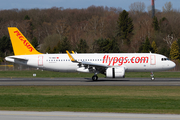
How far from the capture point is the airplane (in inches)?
1506

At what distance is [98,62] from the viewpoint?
40.2m

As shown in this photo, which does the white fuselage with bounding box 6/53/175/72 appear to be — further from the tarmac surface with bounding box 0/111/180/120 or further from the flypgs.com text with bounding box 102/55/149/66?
the tarmac surface with bounding box 0/111/180/120

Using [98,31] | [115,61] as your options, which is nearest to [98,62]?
[115,61]

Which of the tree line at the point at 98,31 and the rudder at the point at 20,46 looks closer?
the rudder at the point at 20,46

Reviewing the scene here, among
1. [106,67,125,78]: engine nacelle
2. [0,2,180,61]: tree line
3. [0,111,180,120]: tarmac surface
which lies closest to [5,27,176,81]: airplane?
[106,67,125,78]: engine nacelle

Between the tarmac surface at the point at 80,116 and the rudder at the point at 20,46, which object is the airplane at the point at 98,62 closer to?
the rudder at the point at 20,46

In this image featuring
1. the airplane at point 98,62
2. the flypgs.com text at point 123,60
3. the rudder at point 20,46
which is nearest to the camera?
the airplane at point 98,62

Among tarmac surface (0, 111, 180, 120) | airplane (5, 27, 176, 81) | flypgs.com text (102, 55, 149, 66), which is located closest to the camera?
tarmac surface (0, 111, 180, 120)

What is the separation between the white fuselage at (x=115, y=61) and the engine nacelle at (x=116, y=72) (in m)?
2.10

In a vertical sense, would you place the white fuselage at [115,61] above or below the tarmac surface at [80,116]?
above

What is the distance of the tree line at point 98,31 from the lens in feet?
310

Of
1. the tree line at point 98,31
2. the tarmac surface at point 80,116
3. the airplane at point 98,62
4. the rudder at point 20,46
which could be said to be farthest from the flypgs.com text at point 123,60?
the tree line at point 98,31

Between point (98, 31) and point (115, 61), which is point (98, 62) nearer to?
point (115, 61)

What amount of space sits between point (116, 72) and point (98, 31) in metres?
96.2
